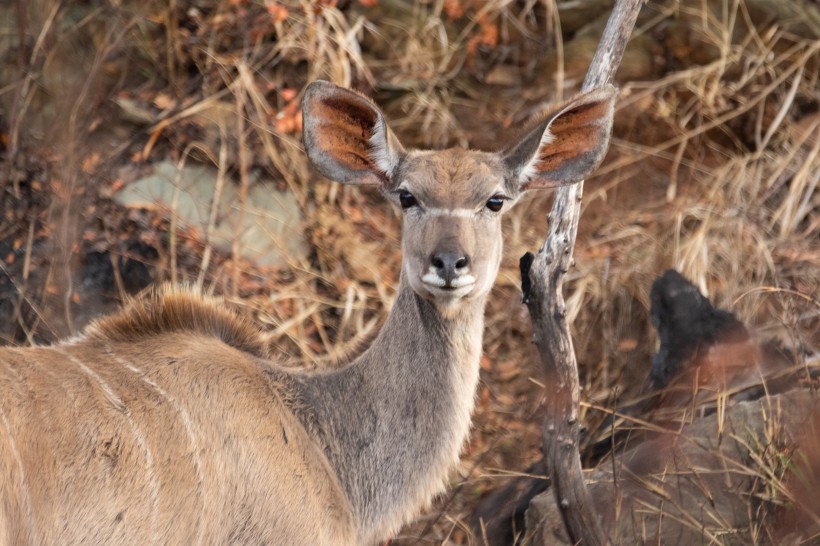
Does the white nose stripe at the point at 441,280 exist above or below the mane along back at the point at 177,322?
above

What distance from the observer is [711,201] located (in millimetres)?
5273

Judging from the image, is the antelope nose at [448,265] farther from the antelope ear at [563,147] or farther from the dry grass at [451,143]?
the dry grass at [451,143]

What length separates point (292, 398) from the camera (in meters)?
2.95

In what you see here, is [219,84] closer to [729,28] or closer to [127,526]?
[729,28]

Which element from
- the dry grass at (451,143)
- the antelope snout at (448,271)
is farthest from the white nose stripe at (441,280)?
the dry grass at (451,143)

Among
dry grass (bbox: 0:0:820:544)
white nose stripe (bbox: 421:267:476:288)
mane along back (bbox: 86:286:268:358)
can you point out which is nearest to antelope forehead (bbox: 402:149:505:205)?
white nose stripe (bbox: 421:267:476:288)

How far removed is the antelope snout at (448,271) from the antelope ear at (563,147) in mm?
438

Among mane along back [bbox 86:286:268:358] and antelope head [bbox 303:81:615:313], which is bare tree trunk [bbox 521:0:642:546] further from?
mane along back [bbox 86:286:268:358]

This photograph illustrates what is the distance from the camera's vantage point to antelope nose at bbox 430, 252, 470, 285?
2729 millimetres

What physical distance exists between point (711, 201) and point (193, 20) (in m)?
2.72

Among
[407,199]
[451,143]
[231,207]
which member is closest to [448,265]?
[407,199]

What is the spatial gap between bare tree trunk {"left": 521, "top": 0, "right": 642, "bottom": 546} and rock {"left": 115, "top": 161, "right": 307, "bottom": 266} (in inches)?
87.1

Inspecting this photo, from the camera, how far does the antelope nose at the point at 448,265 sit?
273cm

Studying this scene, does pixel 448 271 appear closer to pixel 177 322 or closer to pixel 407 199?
pixel 407 199
